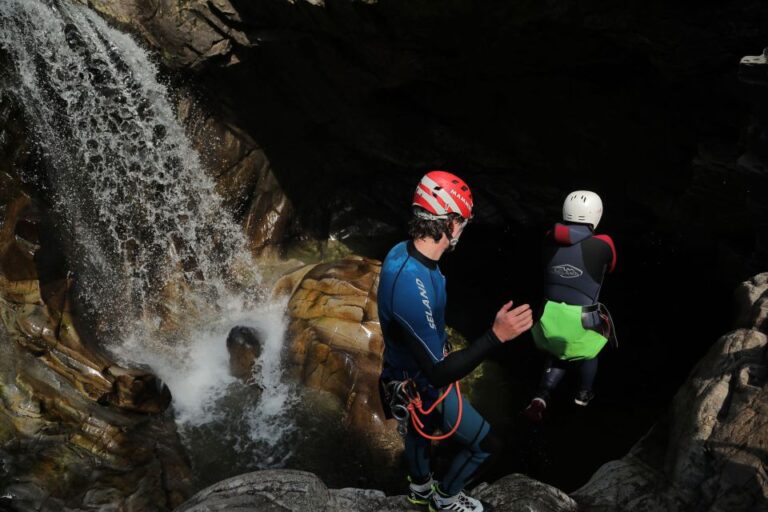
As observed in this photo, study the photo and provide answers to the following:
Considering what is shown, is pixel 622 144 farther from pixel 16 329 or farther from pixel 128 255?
pixel 16 329

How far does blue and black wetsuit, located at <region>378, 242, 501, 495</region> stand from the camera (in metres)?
3.35

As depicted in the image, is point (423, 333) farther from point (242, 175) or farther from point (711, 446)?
point (242, 175)

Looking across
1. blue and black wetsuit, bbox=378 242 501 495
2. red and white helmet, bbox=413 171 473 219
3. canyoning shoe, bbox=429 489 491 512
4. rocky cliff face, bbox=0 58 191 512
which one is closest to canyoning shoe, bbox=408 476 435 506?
canyoning shoe, bbox=429 489 491 512

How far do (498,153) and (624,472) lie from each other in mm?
7378

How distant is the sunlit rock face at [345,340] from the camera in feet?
26.8

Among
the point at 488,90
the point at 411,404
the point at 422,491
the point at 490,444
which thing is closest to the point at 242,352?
the point at 422,491

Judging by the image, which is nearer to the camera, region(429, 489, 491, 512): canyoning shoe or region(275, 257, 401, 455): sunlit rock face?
region(429, 489, 491, 512): canyoning shoe

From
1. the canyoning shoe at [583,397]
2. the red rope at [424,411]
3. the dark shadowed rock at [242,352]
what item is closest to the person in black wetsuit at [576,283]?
the canyoning shoe at [583,397]

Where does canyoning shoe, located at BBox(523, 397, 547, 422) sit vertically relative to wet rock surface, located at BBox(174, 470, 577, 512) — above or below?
below

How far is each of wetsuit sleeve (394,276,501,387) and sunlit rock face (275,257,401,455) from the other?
4955 mm

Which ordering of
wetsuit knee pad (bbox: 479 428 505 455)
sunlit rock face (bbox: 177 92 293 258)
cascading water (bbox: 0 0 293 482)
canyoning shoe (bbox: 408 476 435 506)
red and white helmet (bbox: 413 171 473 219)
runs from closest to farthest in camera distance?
red and white helmet (bbox: 413 171 473 219)
wetsuit knee pad (bbox: 479 428 505 455)
canyoning shoe (bbox: 408 476 435 506)
cascading water (bbox: 0 0 293 482)
sunlit rock face (bbox: 177 92 293 258)

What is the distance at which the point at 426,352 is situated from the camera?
340cm

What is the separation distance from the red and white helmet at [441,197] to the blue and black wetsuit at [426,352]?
288mm

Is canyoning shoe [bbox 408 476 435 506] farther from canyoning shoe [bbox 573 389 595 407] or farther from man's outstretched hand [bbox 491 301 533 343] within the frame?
canyoning shoe [bbox 573 389 595 407]
